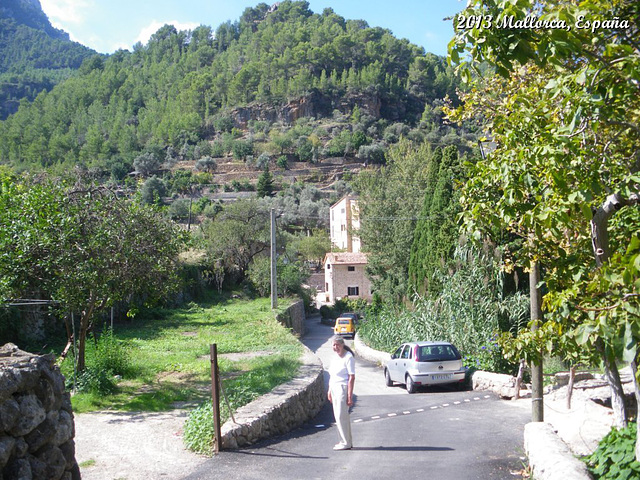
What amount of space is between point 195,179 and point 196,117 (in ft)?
139

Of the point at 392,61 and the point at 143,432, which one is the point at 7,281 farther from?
the point at 392,61

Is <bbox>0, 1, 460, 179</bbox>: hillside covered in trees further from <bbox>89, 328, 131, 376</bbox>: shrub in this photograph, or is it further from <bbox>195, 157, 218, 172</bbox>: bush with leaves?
<bbox>89, 328, 131, 376</bbox>: shrub

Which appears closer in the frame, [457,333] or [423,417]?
[423,417]

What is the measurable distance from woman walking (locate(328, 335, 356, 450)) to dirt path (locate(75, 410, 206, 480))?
6.14 feet

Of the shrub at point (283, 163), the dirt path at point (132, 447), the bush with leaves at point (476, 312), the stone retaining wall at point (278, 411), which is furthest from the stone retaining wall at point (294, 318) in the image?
the shrub at point (283, 163)

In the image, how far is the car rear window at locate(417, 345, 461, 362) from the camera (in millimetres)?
15148

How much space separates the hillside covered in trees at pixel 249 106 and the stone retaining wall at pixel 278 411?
9234 cm

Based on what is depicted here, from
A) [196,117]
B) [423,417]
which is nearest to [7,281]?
[423,417]

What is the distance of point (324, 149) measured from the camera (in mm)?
119125

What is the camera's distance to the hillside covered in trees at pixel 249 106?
119m

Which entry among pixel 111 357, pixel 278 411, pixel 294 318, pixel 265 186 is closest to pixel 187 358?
pixel 111 357

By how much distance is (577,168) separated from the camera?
207 inches

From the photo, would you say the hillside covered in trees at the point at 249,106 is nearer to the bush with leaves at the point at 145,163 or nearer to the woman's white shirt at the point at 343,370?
the bush with leaves at the point at 145,163

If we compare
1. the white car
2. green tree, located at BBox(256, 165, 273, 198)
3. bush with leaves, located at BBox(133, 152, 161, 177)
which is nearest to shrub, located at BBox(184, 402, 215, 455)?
the white car
